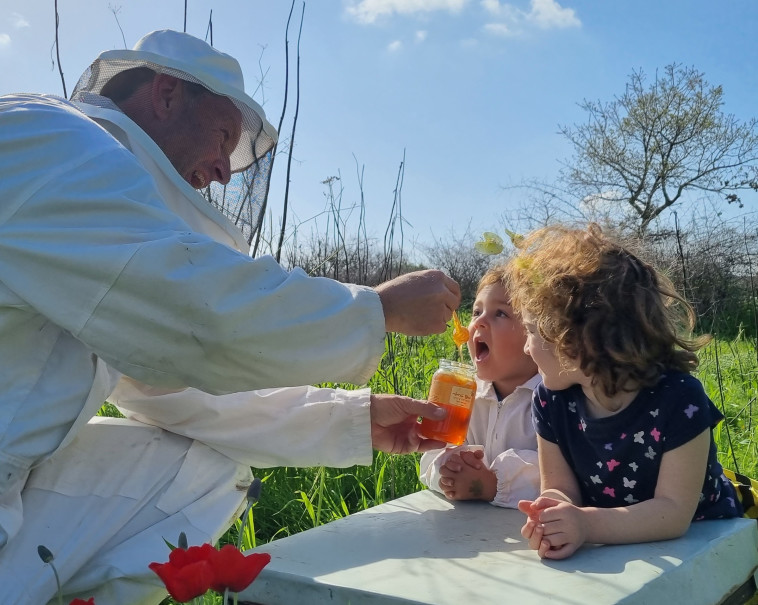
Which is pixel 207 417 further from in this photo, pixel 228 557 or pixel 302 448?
pixel 228 557

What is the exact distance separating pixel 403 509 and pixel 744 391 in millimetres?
3435

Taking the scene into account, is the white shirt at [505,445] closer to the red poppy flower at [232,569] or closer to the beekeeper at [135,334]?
the beekeeper at [135,334]

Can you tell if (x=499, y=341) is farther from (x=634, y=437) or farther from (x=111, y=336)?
(x=111, y=336)

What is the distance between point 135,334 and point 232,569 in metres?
0.62

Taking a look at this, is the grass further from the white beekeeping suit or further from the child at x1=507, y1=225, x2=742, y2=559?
→ the child at x1=507, y1=225, x2=742, y2=559

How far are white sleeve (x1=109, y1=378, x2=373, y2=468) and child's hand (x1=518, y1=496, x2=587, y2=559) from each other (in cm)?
78

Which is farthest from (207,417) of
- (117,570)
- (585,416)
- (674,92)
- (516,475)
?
(674,92)

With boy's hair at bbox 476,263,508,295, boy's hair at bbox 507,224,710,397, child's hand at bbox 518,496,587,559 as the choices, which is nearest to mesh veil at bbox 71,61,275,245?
boy's hair at bbox 476,263,508,295

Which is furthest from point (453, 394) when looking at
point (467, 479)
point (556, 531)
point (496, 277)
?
point (556, 531)

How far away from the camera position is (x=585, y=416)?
5.90 ft

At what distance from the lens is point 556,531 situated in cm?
146

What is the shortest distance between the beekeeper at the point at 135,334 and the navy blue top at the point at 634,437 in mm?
383

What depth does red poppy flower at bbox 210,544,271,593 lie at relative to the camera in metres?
0.95

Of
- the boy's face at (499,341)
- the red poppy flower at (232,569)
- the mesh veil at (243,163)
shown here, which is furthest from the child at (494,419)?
the red poppy flower at (232,569)
